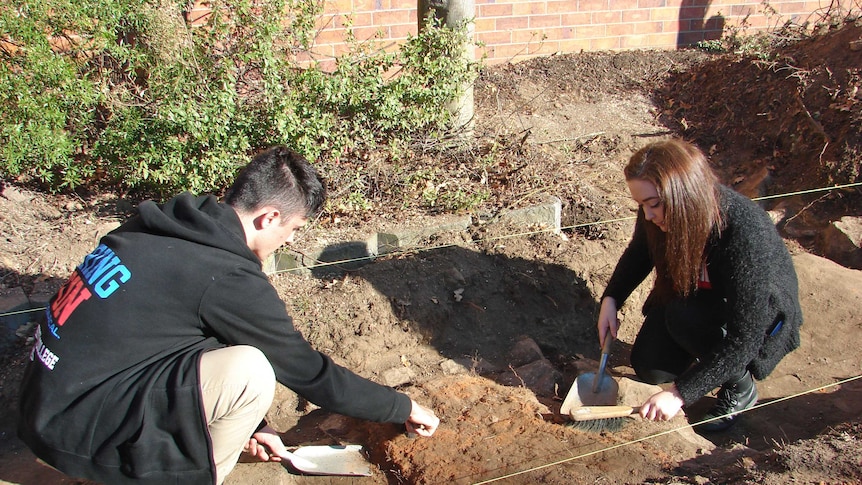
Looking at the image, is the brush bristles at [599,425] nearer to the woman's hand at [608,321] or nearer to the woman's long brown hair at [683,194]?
the woman's hand at [608,321]

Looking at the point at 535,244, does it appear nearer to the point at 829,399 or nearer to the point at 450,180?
the point at 450,180

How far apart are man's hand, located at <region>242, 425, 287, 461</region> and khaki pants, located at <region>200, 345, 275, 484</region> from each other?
368 mm

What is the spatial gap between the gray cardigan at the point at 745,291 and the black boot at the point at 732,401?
1.24 ft

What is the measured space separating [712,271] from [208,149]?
295 centimetres

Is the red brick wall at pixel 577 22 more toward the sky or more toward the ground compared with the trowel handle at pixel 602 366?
more toward the sky

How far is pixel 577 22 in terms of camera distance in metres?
6.64

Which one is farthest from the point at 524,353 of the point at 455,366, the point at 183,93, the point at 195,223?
the point at 183,93

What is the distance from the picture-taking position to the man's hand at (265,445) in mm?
2617

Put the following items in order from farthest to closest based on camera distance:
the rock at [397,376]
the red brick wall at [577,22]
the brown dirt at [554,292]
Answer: the red brick wall at [577,22] < the rock at [397,376] < the brown dirt at [554,292]

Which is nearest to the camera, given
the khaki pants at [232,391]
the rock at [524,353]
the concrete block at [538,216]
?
the khaki pants at [232,391]

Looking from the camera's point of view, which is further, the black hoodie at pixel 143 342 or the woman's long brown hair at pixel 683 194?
the woman's long brown hair at pixel 683 194

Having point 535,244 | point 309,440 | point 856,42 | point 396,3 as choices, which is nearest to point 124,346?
point 309,440

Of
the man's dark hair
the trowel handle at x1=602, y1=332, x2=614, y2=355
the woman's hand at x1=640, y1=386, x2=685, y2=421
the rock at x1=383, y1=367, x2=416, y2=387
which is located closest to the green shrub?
the rock at x1=383, y1=367, x2=416, y2=387

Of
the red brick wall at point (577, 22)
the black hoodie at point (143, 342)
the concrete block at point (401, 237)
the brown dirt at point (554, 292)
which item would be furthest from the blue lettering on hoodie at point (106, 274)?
the red brick wall at point (577, 22)
